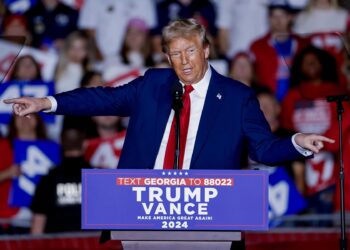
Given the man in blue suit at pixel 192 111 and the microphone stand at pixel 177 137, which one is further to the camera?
the man in blue suit at pixel 192 111

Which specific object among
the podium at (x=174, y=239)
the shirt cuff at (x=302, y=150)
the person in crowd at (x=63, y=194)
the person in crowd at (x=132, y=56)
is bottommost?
the person in crowd at (x=63, y=194)

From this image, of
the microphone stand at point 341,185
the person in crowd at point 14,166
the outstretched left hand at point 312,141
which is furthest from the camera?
the person in crowd at point 14,166

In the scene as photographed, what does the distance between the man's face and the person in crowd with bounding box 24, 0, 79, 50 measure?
4.28 m

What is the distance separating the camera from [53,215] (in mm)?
7574

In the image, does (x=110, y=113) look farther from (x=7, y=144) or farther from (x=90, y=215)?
(x=7, y=144)

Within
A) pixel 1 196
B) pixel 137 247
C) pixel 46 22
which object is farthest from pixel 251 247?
pixel 137 247

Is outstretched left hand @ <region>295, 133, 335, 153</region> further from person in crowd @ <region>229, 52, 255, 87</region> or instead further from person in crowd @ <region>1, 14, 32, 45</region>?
person in crowd @ <region>1, 14, 32, 45</region>

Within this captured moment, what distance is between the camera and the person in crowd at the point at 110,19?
8.07 metres

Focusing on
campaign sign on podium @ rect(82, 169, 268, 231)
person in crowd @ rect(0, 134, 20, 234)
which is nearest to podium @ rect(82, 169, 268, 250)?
campaign sign on podium @ rect(82, 169, 268, 231)

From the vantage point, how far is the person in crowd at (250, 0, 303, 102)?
7945 millimetres

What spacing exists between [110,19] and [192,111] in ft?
14.1

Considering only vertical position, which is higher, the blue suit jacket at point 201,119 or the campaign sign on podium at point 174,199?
the blue suit jacket at point 201,119

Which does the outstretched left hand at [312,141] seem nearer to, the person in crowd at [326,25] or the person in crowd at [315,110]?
the person in crowd at [315,110]

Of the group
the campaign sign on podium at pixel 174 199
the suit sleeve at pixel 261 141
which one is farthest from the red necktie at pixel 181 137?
the campaign sign on podium at pixel 174 199
